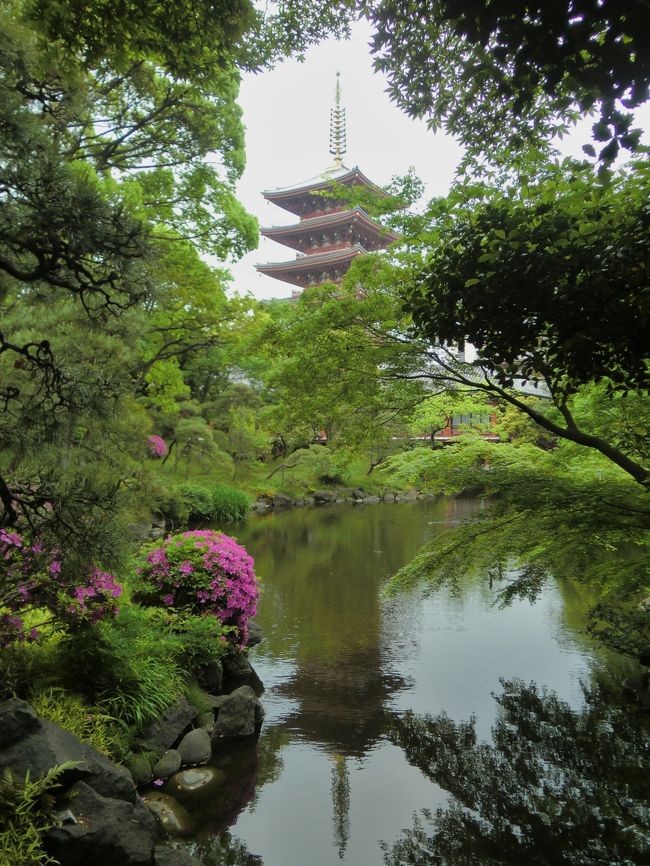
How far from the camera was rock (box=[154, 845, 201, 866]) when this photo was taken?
2883mm

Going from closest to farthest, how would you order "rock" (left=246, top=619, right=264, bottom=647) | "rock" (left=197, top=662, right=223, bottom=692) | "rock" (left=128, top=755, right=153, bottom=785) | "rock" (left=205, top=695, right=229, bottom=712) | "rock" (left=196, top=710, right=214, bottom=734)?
"rock" (left=128, top=755, right=153, bottom=785) → "rock" (left=196, top=710, right=214, bottom=734) → "rock" (left=205, top=695, right=229, bottom=712) → "rock" (left=197, top=662, right=223, bottom=692) → "rock" (left=246, top=619, right=264, bottom=647)

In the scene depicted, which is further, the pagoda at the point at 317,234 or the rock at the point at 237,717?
the pagoda at the point at 317,234

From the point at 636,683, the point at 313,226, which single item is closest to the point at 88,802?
the point at 636,683

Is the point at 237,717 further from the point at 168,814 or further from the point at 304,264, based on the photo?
the point at 304,264

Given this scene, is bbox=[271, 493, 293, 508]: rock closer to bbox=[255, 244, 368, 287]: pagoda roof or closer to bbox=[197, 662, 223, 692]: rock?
bbox=[255, 244, 368, 287]: pagoda roof

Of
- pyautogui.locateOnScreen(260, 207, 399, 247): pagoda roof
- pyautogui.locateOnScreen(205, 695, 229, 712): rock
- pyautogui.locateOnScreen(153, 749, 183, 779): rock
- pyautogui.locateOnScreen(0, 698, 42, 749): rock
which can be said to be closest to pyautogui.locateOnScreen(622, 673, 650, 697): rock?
pyautogui.locateOnScreen(205, 695, 229, 712): rock

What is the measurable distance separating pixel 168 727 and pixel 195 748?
0.26 meters

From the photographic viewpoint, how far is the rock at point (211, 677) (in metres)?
5.05

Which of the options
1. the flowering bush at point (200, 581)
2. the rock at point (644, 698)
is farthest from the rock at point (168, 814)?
the rock at point (644, 698)

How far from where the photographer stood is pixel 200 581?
5.57 metres

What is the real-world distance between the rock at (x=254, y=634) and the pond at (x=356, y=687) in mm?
138

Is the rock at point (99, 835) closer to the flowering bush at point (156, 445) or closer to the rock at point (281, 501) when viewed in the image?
the flowering bush at point (156, 445)

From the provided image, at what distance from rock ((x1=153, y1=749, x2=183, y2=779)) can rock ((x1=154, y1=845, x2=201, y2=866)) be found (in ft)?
3.03

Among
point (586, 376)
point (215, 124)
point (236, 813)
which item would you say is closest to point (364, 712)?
point (236, 813)
